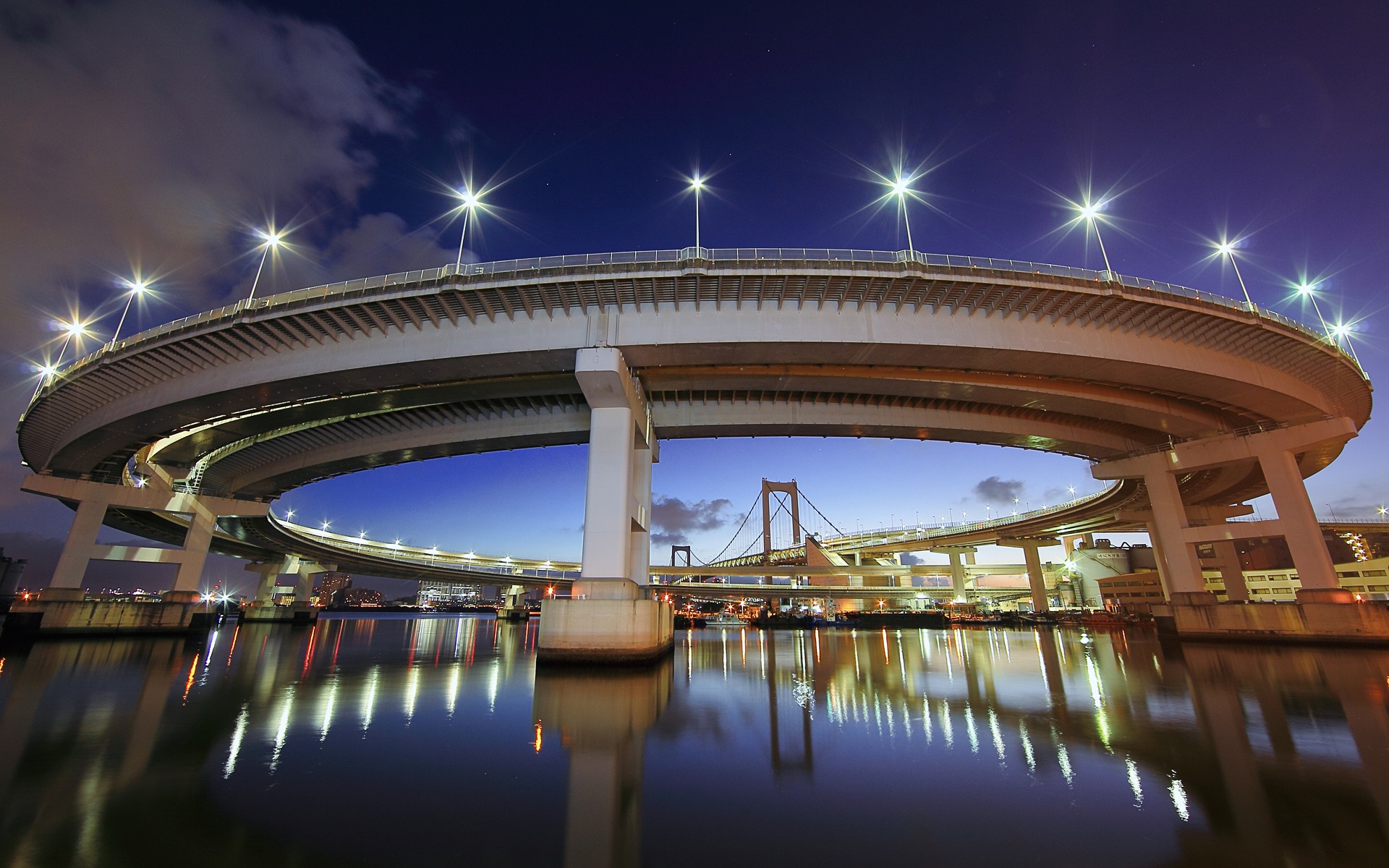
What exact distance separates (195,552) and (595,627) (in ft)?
131

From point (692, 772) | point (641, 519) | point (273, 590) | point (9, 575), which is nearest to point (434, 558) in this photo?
point (273, 590)

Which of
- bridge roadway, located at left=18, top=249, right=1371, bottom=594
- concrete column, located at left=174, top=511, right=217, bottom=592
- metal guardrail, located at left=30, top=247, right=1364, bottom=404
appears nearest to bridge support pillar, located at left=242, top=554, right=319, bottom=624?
concrete column, located at left=174, top=511, right=217, bottom=592

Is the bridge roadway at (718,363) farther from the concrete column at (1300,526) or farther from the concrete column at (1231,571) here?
the concrete column at (1231,571)

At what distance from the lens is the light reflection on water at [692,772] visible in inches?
210

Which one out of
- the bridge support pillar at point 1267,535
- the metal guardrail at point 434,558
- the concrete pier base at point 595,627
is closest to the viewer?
the concrete pier base at point 595,627

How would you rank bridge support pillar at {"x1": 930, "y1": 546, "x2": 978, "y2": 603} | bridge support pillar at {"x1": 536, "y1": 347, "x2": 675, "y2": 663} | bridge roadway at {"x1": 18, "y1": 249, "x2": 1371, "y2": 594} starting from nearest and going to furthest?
bridge support pillar at {"x1": 536, "y1": 347, "x2": 675, "y2": 663} → bridge roadway at {"x1": 18, "y1": 249, "x2": 1371, "y2": 594} → bridge support pillar at {"x1": 930, "y1": 546, "x2": 978, "y2": 603}

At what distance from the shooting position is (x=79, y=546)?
1476 inches

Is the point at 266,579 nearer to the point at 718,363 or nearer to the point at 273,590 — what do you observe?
the point at 273,590

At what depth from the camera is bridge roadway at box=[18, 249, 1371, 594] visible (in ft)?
72.5

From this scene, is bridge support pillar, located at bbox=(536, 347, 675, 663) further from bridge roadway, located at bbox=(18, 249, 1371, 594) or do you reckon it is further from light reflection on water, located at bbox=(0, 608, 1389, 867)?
light reflection on water, located at bbox=(0, 608, 1389, 867)

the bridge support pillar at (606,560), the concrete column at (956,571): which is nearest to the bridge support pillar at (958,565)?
the concrete column at (956,571)

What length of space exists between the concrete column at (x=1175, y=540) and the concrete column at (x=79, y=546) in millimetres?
70887

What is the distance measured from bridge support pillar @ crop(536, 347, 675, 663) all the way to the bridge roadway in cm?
124

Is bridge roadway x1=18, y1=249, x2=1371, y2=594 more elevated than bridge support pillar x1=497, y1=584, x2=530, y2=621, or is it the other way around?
bridge roadway x1=18, y1=249, x2=1371, y2=594
